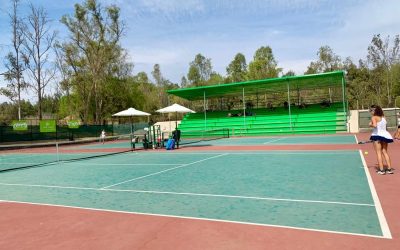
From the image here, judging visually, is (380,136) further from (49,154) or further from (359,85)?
(359,85)

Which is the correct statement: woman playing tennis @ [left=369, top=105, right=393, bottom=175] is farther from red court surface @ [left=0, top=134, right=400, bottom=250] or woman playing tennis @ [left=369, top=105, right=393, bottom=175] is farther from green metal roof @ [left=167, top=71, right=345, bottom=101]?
green metal roof @ [left=167, top=71, right=345, bottom=101]

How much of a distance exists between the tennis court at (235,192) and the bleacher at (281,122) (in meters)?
19.0

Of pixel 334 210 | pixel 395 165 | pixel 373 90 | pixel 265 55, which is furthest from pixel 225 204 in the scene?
pixel 265 55

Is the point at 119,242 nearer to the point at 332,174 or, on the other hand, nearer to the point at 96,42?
the point at 332,174

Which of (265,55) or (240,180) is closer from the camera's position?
(240,180)

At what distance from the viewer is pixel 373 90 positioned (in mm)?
55562

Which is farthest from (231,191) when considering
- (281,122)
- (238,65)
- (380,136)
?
(238,65)

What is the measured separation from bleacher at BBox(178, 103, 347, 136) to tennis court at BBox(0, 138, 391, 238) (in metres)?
19.0

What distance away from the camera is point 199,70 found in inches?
3398

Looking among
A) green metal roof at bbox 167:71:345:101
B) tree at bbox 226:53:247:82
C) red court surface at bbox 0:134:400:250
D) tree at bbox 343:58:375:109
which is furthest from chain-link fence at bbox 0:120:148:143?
tree at bbox 226:53:247:82

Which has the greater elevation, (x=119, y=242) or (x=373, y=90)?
(x=373, y=90)

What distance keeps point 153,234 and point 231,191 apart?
3.07 m

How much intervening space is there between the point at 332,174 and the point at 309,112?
2822 centimetres

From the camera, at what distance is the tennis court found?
5531 mm
